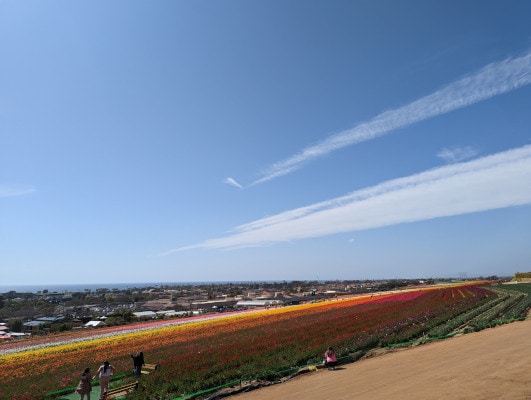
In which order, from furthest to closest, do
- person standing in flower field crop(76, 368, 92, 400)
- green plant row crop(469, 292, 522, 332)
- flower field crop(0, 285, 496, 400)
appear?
green plant row crop(469, 292, 522, 332)
flower field crop(0, 285, 496, 400)
person standing in flower field crop(76, 368, 92, 400)

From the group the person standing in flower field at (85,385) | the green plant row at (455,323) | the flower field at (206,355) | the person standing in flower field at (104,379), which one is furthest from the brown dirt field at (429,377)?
the person standing in flower field at (85,385)

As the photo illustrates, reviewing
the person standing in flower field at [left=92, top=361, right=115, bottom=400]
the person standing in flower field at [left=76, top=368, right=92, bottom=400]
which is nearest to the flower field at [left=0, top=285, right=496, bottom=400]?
the person standing in flower field at [left=92, top=361, right=115, bottom=400]

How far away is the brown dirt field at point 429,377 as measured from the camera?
41.1 ft

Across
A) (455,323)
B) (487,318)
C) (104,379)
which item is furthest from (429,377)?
(487,318)

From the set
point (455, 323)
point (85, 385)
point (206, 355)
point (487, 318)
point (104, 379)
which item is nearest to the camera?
point (85, 385)

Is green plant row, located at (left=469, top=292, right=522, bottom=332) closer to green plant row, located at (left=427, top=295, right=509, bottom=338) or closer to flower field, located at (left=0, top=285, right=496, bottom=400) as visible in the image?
green plant row, located at (left=427, top=295, right=509, bottom=338)

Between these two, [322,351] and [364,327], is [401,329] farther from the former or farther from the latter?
[322,351]

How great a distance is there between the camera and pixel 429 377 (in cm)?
1454

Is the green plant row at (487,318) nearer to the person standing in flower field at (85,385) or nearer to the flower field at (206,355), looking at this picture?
the flower field at (206,355)

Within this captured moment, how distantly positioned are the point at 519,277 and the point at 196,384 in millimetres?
118654

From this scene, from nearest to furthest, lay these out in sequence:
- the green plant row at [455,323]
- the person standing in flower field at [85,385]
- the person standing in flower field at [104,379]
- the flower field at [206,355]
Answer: the person standing in flower field at [85,385]
the person standing in flower field at [104,379]
the flower field at [206,355]
the green plant row at [455,323]

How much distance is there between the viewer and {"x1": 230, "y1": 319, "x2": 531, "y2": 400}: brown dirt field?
12.5 meters

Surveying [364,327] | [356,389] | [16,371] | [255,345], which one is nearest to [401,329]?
[364,327]

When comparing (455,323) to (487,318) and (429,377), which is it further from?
(429,377)
